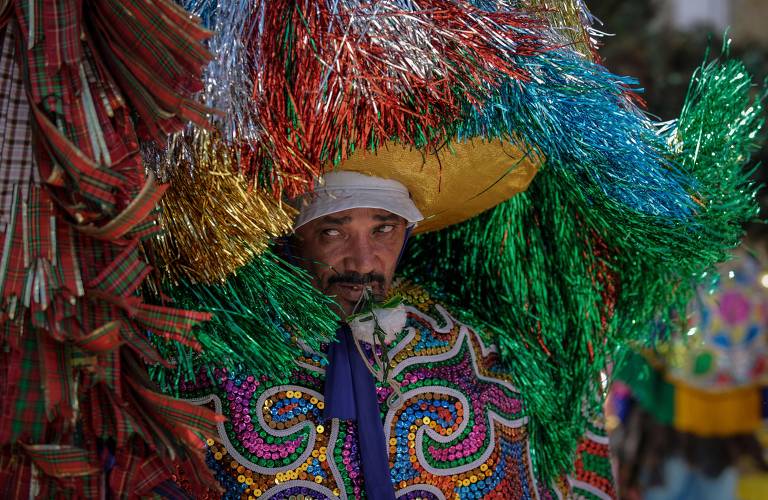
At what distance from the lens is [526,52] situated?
188cm

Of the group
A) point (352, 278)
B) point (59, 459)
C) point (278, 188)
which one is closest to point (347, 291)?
point (352, 278)

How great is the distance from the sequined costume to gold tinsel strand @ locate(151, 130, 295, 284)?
0.29m

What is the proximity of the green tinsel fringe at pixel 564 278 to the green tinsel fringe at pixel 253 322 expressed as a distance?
0.57 m

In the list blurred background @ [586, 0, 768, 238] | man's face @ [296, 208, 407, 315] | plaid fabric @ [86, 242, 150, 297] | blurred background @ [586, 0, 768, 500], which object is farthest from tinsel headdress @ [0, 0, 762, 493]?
blurred background @ [586, 0, 768, 500]

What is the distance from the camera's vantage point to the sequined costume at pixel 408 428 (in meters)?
2.02

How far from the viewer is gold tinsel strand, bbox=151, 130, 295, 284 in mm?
1783

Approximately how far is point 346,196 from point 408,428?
49 centimetres

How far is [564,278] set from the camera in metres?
2.46

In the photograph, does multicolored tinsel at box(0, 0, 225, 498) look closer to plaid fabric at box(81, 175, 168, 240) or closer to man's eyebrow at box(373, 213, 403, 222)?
plaid fabric at box(81, 175, 168, 240)

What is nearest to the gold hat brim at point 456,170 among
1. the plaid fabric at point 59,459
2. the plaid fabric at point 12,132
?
the plaid fabric at point 12,132

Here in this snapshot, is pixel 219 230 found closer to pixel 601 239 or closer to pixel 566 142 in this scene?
pixel 566 142

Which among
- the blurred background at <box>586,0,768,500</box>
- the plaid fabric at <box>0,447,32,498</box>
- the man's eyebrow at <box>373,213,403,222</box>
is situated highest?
the blurred background at <box>586,0,768,500</box>

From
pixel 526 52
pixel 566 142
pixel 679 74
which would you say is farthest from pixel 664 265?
pixel 679 74

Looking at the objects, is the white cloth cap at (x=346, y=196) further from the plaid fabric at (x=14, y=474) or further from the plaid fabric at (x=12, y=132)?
the plaid fabric at (x=14, y=474)
